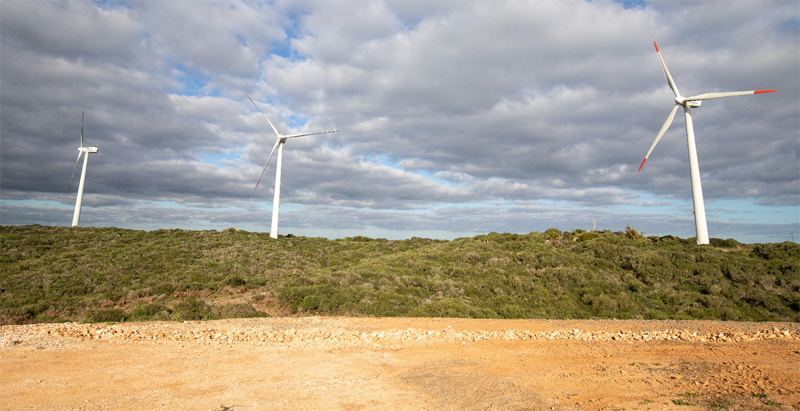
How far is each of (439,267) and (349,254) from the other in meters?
14.8

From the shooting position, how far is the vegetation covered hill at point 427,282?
20375 mm

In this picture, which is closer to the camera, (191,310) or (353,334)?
(353,334)

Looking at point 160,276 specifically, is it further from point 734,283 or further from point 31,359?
point 734,283

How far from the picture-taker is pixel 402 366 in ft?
37.4

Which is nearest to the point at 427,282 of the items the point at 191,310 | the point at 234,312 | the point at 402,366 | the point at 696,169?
the point at 234,312

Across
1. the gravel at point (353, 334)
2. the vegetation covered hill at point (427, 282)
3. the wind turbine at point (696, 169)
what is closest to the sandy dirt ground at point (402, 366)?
the gravel at point (353, 334)

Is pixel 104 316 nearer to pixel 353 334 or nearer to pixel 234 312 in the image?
pixel 234 312

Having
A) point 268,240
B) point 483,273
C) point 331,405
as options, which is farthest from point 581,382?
point 268,240

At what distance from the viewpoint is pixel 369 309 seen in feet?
67.1

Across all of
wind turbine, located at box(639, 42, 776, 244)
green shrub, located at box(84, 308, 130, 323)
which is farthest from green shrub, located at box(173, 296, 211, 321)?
wind turbine, located at box(639, 42, 776, 244)

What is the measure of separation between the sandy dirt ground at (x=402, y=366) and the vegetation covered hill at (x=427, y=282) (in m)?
4.43

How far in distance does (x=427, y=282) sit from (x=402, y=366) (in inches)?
536

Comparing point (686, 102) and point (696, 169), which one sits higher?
point (686, 102)

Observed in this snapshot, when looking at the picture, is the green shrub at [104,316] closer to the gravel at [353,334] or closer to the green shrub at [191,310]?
the green shrub at [191,310]
